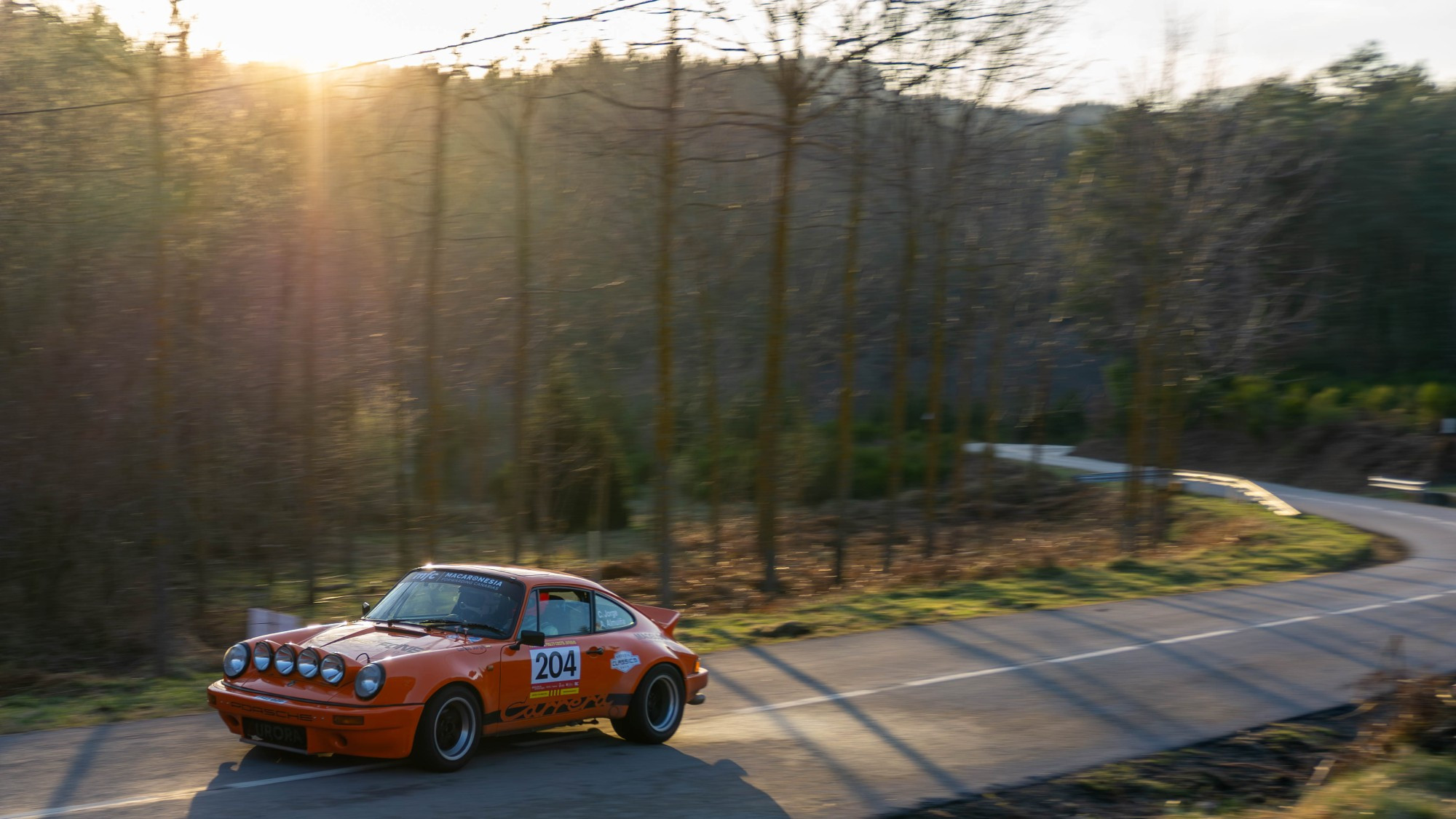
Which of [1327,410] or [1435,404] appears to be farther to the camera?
[1327,410]

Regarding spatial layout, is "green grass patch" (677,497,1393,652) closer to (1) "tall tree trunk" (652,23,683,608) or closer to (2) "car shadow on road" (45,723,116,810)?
(1) "tall tree trunk" (652,23,683,608)

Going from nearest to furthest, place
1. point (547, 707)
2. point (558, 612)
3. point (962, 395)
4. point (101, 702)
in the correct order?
point (547, 707), point (558, 612), point (101, 702), point (962, 395)

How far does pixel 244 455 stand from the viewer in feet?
60.9

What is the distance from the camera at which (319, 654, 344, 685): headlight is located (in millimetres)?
7758

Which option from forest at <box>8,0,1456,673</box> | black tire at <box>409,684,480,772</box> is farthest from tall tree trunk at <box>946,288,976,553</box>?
black tire at <box>409,684,480,772</box>

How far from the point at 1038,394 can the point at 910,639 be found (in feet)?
64.7

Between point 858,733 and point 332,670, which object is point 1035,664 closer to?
point 858,733

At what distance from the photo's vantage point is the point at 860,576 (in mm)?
26875

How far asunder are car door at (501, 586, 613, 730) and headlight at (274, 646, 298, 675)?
4.44 feet

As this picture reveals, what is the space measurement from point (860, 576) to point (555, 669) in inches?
729

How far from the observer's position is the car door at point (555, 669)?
857cm

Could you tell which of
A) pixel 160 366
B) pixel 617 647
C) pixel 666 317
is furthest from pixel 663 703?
pixel 666 317

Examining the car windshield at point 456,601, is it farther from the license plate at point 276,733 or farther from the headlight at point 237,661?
the license plate at point 276,733

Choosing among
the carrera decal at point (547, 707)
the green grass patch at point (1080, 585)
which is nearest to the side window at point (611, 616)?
the carrera decal at point (547, 707)
